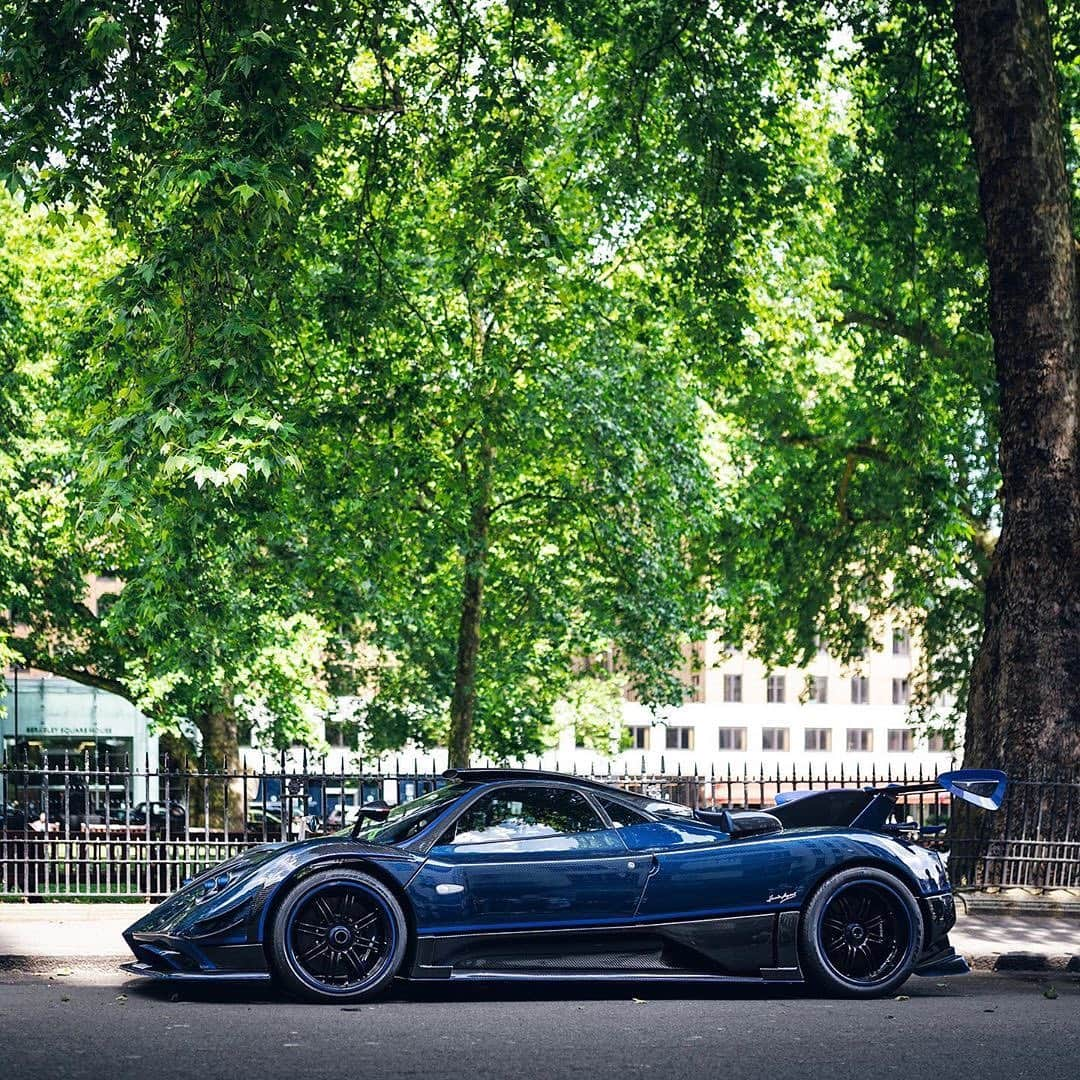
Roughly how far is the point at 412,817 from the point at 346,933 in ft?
2.86

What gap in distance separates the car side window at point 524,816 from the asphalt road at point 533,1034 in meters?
0.96

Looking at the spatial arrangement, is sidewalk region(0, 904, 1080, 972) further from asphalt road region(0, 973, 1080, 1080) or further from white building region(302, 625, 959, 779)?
white building region(302, 625, 959, 779)

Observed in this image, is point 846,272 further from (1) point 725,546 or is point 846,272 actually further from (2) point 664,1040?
(2) point 664,1040

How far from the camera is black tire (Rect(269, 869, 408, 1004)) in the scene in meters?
8.87

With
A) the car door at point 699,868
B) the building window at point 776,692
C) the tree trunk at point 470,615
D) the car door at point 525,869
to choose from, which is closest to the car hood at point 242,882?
Answer: the car door at point 525,869

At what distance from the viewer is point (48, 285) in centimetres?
3362

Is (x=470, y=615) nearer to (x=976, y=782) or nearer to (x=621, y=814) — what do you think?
(x=976, y=782)

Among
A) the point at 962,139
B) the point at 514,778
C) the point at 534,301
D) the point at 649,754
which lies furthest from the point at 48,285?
the point at 649,754

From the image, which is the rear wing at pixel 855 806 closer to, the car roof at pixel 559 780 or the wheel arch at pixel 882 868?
the wheel arch at pixel 882 868

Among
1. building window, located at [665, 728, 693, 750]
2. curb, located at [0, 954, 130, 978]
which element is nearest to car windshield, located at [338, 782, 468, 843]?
curb, located at [0, 954, 130, 978]

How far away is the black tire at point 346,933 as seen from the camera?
8.87 metres

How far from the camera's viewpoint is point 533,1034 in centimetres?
777


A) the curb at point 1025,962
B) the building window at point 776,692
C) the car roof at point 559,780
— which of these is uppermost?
the car roof at point 559,780

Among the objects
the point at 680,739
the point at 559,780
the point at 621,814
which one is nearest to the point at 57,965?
the point at 559,780
